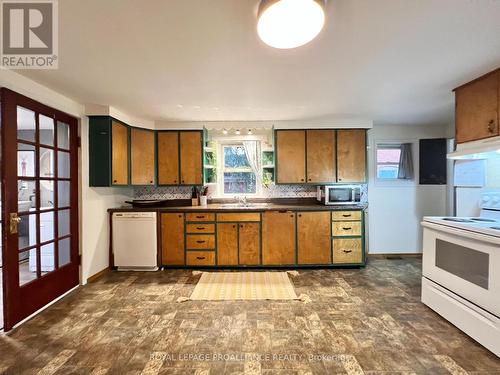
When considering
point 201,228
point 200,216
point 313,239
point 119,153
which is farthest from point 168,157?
point 313,239

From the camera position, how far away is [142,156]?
3.67 meters

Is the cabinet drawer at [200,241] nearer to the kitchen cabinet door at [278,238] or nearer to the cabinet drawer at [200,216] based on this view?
the cabinet drawer at [200,216]

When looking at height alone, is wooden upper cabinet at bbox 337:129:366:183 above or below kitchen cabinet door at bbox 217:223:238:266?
above

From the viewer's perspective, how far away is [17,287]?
2143mm

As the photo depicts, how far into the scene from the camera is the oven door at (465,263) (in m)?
1.77

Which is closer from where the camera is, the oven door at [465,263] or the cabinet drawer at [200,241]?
the oven door at [465,263]

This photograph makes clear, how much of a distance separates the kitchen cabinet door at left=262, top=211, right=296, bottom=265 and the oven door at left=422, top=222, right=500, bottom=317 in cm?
159

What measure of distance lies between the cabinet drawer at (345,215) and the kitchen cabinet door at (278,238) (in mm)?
617

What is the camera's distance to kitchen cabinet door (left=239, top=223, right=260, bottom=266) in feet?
11.5

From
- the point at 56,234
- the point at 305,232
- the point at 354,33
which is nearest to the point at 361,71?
the point at 354,33

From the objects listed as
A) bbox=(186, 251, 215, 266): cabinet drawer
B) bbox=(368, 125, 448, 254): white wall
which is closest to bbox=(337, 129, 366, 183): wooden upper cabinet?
bbox=(368, 125, 448, 254): white wall

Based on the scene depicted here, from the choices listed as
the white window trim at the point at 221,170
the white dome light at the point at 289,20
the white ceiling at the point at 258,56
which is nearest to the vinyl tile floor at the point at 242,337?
the white window trim at the point at 221,170

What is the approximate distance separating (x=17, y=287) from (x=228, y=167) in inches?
116

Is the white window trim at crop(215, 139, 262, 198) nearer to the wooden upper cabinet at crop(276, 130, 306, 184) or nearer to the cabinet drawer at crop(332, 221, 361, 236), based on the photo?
the wooden upper cabinet at crop(276, 130, 306, 184)
